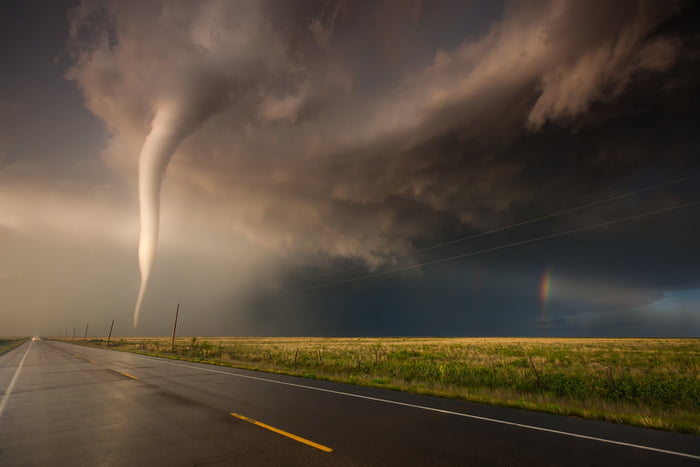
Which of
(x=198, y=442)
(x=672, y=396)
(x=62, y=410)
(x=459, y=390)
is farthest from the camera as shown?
(x=459, y=390)

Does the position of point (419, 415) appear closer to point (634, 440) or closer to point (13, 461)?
point (634, 440)

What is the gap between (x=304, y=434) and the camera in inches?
258

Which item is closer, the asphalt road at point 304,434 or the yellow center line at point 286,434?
the asphalt road at point 304,434

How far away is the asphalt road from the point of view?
538 cm

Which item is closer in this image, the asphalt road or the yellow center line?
the asphalt road

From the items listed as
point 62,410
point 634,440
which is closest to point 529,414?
point 634,440

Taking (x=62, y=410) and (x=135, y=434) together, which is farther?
(x=62, y=410)

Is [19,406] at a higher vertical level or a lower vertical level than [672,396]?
lower

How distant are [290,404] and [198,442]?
3.81 m

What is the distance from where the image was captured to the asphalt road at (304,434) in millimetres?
5383

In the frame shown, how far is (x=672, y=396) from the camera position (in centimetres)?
1082

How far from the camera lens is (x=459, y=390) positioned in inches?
487

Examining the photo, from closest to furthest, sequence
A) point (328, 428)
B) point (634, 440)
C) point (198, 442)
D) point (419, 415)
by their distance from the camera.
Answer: point (198, 442)
point (634, 440)
point (328, 428)
point (419, 415)

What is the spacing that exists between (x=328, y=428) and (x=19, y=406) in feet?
31.8
